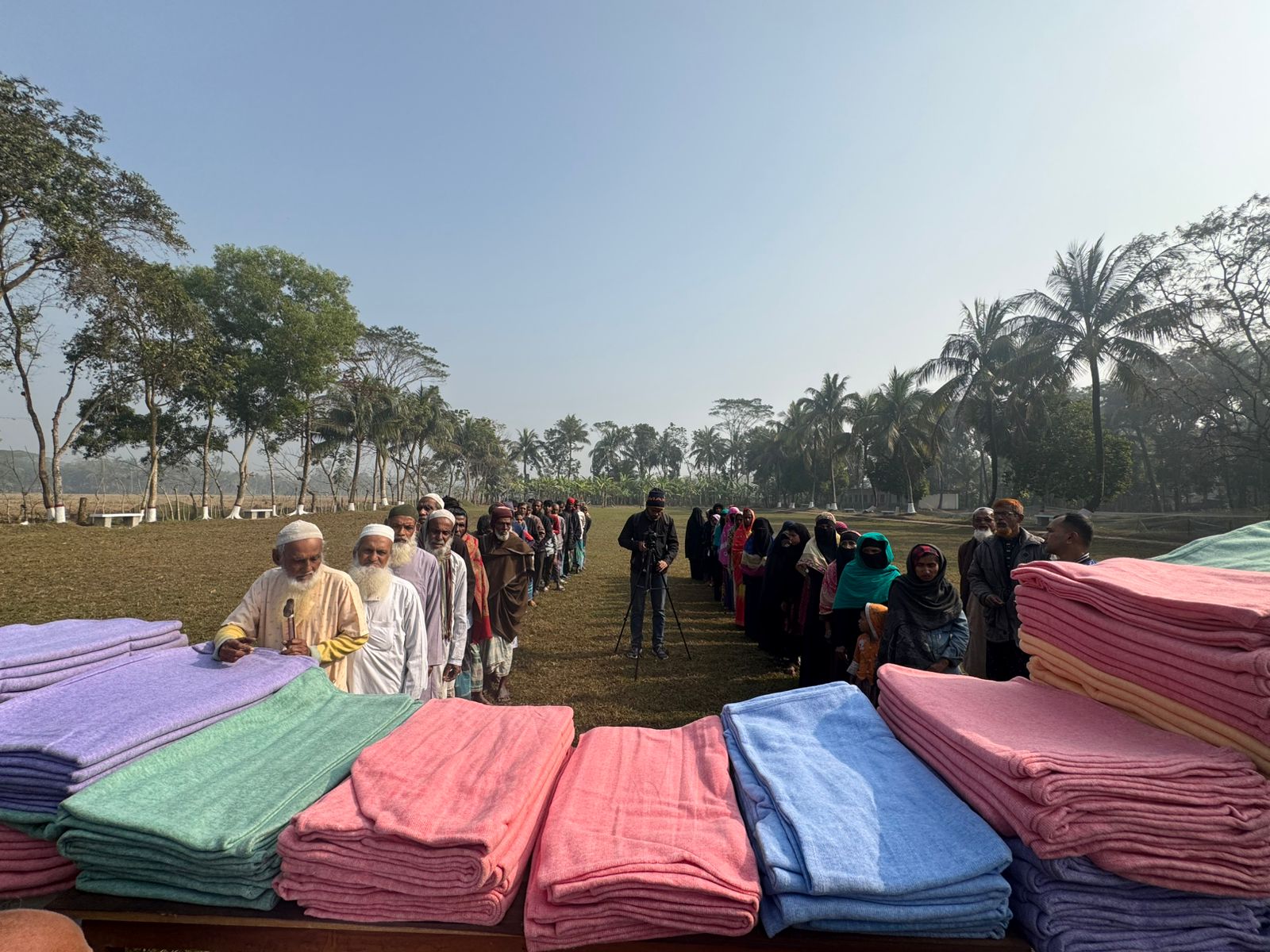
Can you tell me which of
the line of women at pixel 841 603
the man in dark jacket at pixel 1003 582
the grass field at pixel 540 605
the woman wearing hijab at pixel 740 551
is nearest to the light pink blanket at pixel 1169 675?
the line of women at pixel 841 603

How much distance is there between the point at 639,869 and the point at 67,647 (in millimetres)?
1623

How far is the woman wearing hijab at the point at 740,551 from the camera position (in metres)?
9.05

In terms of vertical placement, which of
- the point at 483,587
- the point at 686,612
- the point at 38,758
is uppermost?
the point at 38,758

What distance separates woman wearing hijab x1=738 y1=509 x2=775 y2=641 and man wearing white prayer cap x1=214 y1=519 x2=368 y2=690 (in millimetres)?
6047

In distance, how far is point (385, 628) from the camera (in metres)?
3.59

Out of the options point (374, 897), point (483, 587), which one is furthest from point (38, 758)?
point (483, 587)

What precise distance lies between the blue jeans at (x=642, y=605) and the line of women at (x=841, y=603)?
1228mm

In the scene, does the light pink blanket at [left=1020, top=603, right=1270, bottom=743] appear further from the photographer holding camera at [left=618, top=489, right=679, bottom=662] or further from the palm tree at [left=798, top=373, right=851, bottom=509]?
the palm tree at [left=798, top=373, right=851, bottom=509]

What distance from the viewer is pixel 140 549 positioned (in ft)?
53.0

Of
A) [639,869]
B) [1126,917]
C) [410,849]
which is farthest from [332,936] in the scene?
[1126,917]

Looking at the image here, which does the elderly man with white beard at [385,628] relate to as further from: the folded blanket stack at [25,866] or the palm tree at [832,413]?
the palm tree at [832,413]

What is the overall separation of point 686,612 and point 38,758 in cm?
999

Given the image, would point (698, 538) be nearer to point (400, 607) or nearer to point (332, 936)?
point (400, 607)

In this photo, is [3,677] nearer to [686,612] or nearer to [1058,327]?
[686,612]
